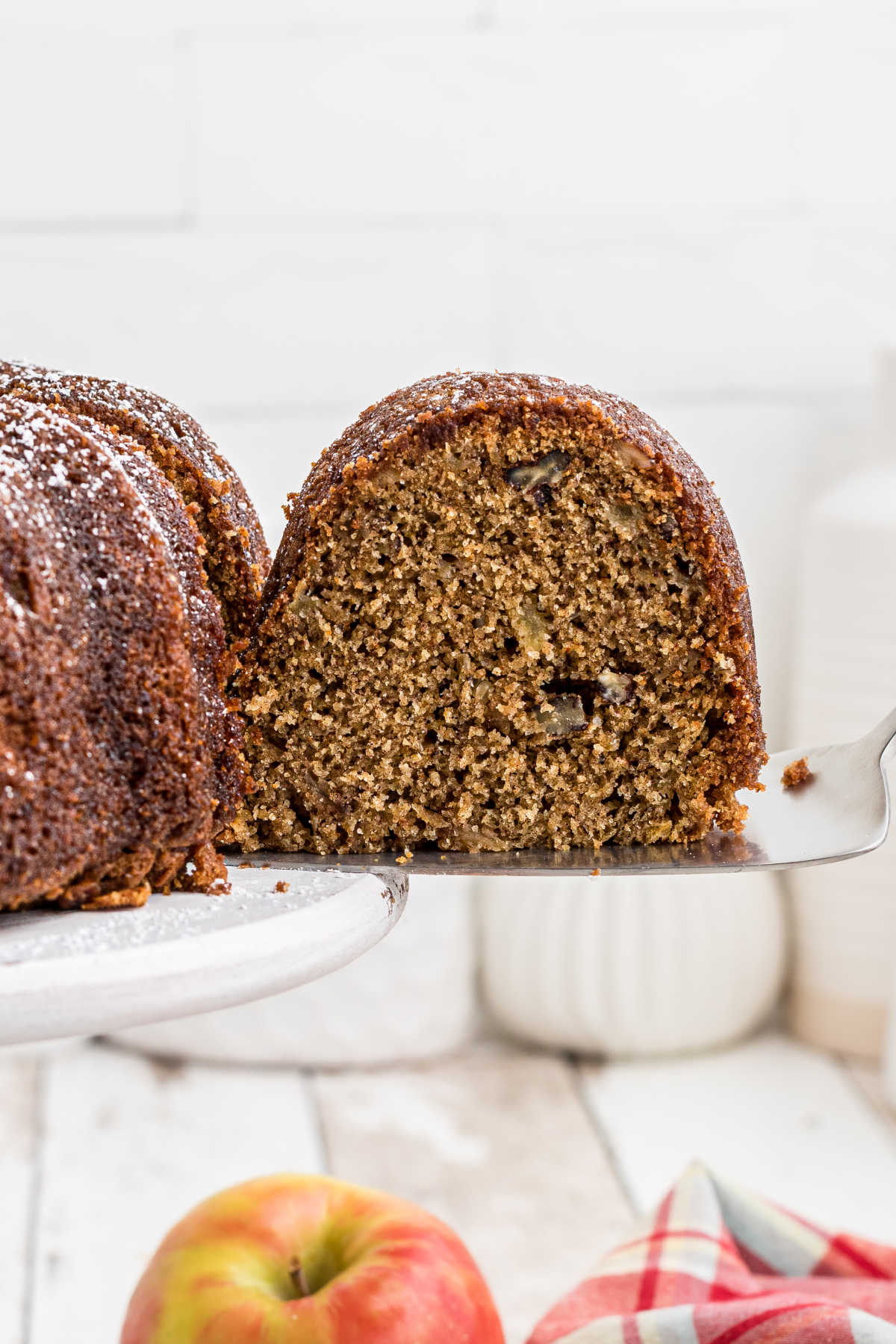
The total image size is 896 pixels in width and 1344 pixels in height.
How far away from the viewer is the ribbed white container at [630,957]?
2.32m

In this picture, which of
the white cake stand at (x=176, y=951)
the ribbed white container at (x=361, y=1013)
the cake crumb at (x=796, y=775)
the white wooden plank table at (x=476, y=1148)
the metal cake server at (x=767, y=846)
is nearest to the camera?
the white cake stand at (x=176, y=951)

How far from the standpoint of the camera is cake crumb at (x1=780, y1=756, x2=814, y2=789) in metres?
1.03

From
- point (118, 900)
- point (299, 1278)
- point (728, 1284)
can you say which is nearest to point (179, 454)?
point (118, 900)

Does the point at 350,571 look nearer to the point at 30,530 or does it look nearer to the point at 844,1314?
the point at 30,530

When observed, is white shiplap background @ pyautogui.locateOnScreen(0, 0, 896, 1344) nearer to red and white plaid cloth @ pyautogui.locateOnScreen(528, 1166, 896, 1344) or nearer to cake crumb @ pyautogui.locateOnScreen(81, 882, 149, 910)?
red and white plaid cloth @ pyautogui.locateOnScreen(528, 1166, 896, 1344)

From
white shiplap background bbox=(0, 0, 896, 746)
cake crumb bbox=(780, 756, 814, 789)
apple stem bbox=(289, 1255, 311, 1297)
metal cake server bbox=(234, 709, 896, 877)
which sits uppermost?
white shiplap background bbox=(0, 0, 896, 746)

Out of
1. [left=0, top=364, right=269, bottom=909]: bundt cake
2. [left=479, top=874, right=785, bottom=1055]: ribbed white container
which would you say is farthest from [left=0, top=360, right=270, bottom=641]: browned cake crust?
[left=479, top=874, right=785, bottom=1055]: ribbed white container

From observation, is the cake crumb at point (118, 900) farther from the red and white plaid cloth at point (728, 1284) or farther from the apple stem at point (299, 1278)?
the red and white plaid cloth at point (728, 1284)

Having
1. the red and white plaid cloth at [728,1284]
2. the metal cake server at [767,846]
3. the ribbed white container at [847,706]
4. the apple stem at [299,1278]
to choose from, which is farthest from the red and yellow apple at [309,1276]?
the ribbed white container at [847,706]

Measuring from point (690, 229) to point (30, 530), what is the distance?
1.79 meters

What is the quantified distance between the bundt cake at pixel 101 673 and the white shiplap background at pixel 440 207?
4.45 ft

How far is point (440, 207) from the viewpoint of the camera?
2.17 m

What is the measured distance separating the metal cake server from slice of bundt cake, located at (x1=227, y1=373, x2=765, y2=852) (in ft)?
0.08

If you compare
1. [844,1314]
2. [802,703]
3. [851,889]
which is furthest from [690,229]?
[844,1314]
